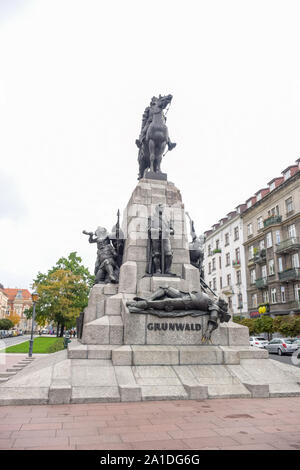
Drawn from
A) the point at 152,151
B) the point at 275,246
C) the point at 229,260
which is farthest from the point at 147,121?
the point at 229,260

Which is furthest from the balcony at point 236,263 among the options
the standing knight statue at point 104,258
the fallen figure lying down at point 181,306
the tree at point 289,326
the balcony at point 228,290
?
the fallen figure lying down at point 181,306

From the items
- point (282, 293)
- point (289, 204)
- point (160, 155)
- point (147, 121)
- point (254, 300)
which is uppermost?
point (289, 204)

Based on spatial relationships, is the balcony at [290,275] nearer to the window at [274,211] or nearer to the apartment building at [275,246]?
the apartment building at [275,246]

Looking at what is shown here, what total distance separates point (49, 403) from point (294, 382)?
6.01 metres

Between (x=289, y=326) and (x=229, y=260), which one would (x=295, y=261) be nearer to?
(x=289, y=326)

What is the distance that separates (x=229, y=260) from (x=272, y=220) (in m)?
15.5

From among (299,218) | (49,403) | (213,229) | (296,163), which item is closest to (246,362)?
(49,403)

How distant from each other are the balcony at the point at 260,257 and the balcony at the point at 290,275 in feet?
16.9

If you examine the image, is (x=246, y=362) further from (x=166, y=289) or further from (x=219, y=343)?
(x=166, y=289)

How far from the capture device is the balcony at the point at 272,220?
152 ft

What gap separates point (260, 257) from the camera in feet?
163

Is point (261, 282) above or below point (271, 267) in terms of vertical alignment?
below

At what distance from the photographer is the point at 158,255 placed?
12461mm

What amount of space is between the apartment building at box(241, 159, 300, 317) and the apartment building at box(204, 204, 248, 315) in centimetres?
231
